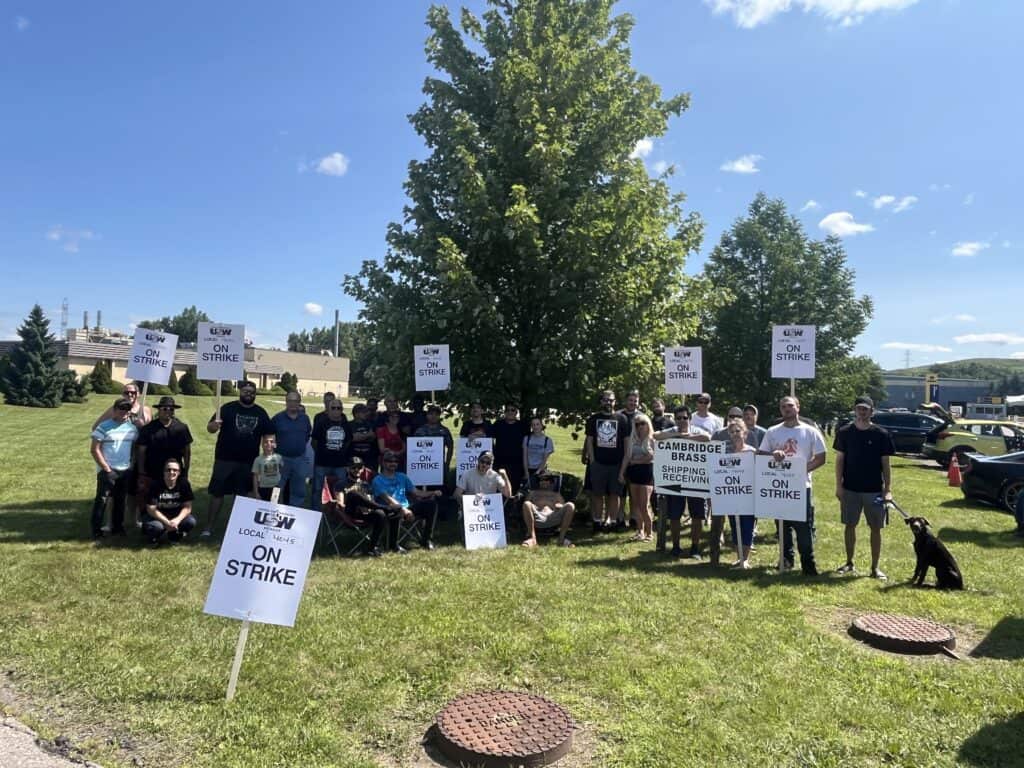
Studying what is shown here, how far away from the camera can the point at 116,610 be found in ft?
19.5

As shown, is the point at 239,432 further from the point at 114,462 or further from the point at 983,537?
the point at 983,537

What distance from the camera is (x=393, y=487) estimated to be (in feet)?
29.2

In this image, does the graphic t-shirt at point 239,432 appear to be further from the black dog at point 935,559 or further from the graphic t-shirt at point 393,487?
the black dog at point 935,559

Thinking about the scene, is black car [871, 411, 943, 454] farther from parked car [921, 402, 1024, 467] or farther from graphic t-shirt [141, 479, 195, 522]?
graphic t-shirt [141, 479, 195, 522]

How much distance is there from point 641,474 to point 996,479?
8375 mm

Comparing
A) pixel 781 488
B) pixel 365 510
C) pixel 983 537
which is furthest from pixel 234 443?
pixel 983 537

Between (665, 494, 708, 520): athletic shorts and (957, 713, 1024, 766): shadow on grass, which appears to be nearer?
(957, 713, 1024, 766): shadow on grass

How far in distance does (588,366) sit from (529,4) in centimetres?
636

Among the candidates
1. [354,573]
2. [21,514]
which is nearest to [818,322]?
[354,573]

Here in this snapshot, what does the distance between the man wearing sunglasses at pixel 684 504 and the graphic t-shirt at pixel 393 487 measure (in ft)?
11.1

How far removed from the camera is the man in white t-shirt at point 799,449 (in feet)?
25.6

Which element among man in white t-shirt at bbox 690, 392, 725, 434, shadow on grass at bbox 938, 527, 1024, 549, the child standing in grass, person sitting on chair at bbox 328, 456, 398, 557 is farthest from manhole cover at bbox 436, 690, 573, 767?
shadow on grass at bbox 938, 527, 1024, 549

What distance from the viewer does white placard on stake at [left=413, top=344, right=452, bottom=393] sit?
10.1 meters

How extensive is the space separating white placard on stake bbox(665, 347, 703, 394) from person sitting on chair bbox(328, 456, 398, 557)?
4510 millimetres
